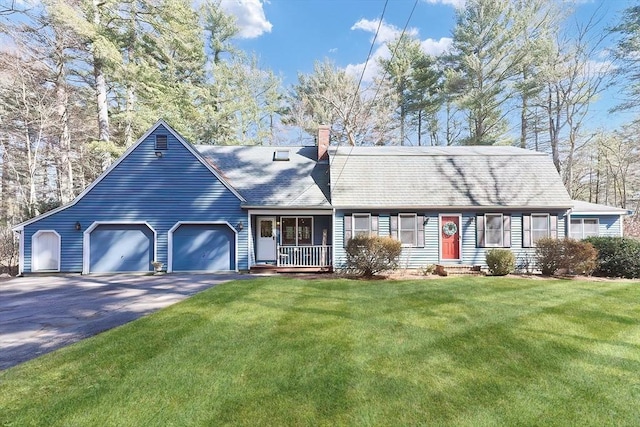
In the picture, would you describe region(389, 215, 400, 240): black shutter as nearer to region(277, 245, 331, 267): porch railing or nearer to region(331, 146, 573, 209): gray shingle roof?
region(331, 146, 573, 209): gray shingle roof

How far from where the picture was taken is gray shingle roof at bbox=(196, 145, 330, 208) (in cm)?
1353

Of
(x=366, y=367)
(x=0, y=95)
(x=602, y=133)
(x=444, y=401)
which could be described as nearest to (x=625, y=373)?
(x=444, y=401)

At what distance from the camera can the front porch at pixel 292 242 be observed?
43.2ft

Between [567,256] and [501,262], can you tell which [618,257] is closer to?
[567,256]

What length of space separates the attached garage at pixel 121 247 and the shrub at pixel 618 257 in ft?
55.7

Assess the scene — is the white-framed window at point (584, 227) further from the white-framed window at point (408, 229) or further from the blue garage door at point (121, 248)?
the blue garage door at point (121, 248)

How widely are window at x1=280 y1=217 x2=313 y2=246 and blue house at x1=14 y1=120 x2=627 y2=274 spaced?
0.05 meters

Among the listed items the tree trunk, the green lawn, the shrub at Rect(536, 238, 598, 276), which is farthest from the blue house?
the green lawn

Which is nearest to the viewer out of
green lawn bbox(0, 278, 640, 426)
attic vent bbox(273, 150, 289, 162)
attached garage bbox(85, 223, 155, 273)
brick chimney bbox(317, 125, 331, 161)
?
green lawn bbox(0, 278, 640, 426)

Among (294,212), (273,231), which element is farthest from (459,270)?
(273,231)

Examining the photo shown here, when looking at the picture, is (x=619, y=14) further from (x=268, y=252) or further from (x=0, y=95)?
(x=0, y=95)

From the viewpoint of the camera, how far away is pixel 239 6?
85.3 feet

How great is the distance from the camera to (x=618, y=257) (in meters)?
10.6

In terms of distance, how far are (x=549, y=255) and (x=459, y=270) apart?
3039 mm
